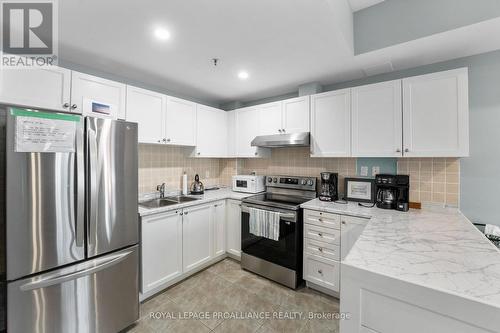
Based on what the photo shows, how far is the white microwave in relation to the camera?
3.08 metres

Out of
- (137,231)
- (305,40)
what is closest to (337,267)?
(137,231)

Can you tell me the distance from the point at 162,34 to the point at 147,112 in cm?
96

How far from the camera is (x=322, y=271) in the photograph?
219 cm

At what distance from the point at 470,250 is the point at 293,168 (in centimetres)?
201

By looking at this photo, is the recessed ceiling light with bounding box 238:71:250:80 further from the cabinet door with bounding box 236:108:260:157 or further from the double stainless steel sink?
the double stainless steel sink

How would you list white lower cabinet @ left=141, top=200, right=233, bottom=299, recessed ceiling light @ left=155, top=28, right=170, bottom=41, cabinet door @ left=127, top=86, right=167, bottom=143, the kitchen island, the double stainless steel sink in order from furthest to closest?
the double stainless steel sink → cabinet door @ left=127, top=86, right=167, bottom=143 → white lower cabinet @ left=141, top=200, right=233, bottom=299 → recessed ceiling light @ left=155, top=28, right=170, bottom=41 → the kitchen island

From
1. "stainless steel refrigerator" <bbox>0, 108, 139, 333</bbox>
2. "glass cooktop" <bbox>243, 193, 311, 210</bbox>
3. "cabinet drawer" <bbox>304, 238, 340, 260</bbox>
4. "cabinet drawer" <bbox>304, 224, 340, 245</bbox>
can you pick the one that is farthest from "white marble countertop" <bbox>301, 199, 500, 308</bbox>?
"stainless steel refrigerator" <bbox>0, 108, 139, 333</bbox>

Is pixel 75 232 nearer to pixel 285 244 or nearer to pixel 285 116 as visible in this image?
pixel 285 244

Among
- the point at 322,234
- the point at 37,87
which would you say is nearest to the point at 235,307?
the point at 322,234

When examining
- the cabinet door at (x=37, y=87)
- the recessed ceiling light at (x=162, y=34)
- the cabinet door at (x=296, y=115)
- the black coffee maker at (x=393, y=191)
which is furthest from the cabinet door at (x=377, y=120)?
the cabinet door at (x=37, y=87)

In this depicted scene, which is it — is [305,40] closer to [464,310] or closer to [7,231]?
[464,310]

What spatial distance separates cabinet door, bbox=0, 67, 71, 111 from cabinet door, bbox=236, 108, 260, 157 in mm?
2029

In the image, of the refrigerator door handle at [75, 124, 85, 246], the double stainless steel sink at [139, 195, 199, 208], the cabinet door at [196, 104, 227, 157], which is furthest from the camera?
the cabinet door at [196, 104, 227, 157]

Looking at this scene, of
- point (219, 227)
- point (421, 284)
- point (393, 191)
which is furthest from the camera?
point (219, 227)
